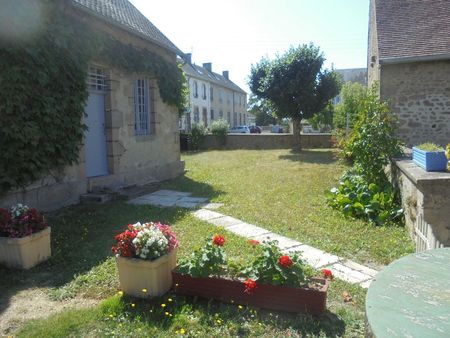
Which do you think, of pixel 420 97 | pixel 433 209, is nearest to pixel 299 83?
pixel 420 97

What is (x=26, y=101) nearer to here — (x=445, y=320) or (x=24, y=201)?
(x=24, y=201)

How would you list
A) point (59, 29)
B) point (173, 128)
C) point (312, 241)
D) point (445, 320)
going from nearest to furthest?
point (445, 320) < point (312, 241) < point (59, 29) < point (173, 128)

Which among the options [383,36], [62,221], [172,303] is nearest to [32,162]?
[62,221]

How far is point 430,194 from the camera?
4262 millimetres

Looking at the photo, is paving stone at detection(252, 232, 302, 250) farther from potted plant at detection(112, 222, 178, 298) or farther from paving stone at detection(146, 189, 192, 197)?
paving stone at detection(146, 189, 192, 197)

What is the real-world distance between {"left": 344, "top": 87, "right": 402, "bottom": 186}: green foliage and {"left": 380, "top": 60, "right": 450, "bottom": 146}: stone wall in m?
5.37

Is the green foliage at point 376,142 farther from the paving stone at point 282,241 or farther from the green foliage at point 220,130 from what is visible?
the green foliage at point 220,130

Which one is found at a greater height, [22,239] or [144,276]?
[22,239]

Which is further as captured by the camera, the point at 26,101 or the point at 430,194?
the point at 26,101

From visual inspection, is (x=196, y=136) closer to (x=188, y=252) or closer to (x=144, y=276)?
(x=188, y=252)

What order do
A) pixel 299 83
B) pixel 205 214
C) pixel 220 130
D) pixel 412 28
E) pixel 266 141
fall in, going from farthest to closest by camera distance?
1. pixel 220 130
2. pixel 266 141
3. pixel 299 83
4. pixel 412 28
5. pixel 205 214

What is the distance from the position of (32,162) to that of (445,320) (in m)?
6.16

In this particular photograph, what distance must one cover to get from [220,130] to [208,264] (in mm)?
18832

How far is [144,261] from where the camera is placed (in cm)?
339
